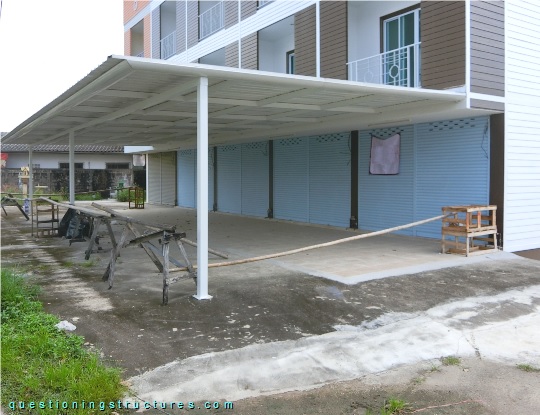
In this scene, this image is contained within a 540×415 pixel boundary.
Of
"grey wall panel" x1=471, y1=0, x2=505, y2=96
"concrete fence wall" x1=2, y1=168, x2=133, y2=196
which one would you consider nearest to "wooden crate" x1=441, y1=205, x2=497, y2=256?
"grey wall panel" x1=471, y1=0, x2=505, y2=96

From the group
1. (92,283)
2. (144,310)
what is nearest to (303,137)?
(92,283)

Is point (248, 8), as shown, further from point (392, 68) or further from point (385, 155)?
point (385, 155)

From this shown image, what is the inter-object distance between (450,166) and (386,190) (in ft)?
6.45

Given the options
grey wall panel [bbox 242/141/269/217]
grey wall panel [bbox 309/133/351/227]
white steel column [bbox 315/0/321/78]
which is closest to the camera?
white steel column [bbox 315/0/321/78]

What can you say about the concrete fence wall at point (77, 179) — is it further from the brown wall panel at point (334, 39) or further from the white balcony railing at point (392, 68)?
the white balcony railing at point (392, 68)

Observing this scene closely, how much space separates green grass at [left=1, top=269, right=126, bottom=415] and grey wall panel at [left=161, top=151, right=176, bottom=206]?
18916 mm

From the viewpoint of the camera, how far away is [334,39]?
12.1 metres

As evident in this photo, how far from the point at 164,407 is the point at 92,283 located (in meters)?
4.07

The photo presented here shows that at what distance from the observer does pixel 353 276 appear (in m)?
7.39

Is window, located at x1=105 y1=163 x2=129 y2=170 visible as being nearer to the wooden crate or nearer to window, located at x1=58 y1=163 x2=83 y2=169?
window, located at x1=58 y1=163 x2=83 y2=169

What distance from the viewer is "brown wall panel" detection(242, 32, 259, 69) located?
15.2 meters

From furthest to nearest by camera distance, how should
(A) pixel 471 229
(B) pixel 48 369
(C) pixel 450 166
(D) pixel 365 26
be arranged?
(D) pixel 365 26 < (C) pixel 450 166 < (A) pixel 471 229 < (B) pixel 48 369

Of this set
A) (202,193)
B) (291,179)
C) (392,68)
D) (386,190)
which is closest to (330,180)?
(291,179)

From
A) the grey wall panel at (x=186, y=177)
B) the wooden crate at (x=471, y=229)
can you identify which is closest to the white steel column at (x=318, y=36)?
the wooden crate at (x=471, y=229)
